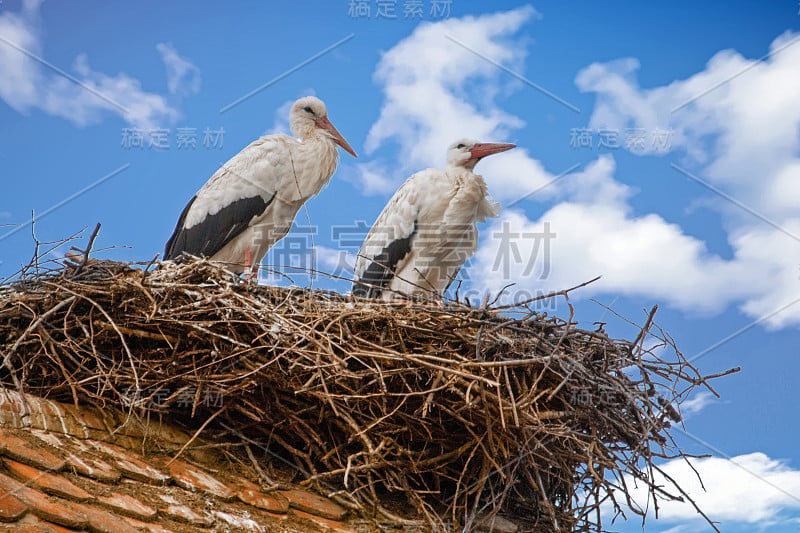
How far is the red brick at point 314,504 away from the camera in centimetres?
373

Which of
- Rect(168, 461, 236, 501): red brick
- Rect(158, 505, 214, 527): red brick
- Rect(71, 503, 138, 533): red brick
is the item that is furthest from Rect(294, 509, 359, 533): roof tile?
Rect(71, 503, 138, 533): red brick

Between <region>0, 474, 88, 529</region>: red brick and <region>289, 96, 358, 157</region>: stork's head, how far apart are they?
408cm

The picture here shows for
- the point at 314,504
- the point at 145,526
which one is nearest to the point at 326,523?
the point at 314,504

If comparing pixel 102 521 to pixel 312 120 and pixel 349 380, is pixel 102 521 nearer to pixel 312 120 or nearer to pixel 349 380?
pixel 349 380

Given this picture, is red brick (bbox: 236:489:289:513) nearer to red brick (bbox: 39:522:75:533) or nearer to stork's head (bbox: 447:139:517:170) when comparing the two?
red brick (bbox: 39:522:75:533)

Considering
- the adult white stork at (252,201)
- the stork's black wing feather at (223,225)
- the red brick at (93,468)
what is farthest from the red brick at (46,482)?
the stork's black wing feather at (223,225)

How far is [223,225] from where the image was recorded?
5.95 meters

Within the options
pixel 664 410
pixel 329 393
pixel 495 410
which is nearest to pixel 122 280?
pixel 329 393

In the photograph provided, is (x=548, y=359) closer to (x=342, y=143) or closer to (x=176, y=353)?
(x=176, y=353)

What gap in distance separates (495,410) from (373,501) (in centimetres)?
83

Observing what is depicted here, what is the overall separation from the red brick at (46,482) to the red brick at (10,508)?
0.57 feet

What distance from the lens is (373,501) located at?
385 cm

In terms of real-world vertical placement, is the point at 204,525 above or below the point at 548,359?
below

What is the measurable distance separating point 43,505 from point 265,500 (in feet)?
3.40
